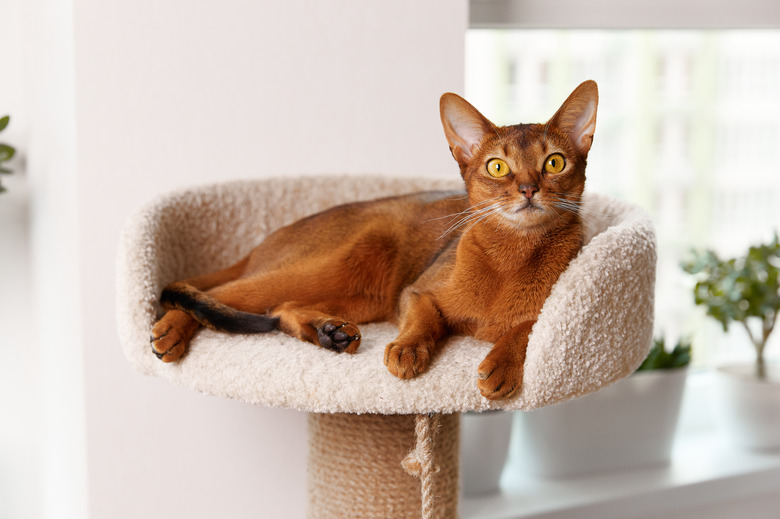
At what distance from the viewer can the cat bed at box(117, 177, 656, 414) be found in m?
0.87

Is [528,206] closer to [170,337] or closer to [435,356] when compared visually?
[435,356]

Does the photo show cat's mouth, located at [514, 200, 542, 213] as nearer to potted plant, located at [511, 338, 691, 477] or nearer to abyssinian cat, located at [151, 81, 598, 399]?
abyssinian cat, located at [151, 81, 598, 399]

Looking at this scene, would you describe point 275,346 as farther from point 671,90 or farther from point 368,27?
point 671,90

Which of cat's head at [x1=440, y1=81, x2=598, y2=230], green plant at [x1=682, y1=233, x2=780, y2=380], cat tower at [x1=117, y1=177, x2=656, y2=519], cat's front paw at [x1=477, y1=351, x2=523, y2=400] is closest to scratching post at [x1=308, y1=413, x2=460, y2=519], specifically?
cat tower at [x1=117, y1=177, x2=656, y2=519]

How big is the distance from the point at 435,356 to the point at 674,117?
5.43 ft

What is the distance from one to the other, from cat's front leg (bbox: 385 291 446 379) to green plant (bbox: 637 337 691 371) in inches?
43.8

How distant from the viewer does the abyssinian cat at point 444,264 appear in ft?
2.96

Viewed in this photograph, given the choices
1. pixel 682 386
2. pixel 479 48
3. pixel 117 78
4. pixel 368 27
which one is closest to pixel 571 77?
pixel 479 48

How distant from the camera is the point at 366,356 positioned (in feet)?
3.05

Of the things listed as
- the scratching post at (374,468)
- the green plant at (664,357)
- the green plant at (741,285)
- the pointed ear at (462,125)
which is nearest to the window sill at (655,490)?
the green plant at (664,357)

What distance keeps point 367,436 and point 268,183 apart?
52cm

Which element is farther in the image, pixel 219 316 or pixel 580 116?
pixel 219 316

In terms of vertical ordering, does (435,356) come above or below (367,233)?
below

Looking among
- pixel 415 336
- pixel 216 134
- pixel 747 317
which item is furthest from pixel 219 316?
pixel 747 317
